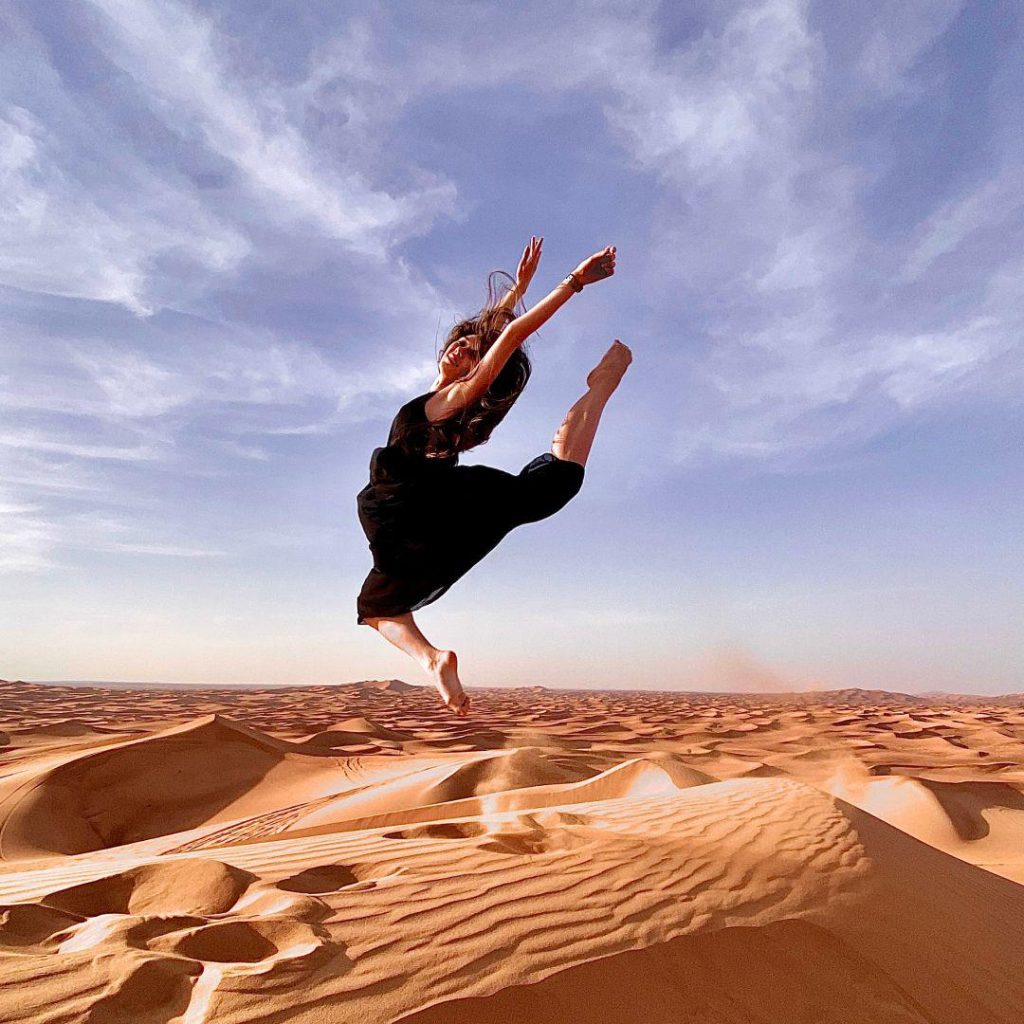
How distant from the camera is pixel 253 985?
1.63 metres

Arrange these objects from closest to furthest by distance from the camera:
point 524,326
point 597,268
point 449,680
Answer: point 524,326 < point 597,268 < point 449,680

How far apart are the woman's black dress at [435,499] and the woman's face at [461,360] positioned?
0.84ft

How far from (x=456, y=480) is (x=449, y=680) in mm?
873

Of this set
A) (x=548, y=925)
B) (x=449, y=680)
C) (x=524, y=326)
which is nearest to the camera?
(x=548, y=925)

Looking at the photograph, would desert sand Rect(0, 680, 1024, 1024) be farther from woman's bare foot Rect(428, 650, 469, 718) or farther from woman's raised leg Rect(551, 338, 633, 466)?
woman's raised leg Rect(551, 338, 633, 466)

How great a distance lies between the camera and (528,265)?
10.5 feet

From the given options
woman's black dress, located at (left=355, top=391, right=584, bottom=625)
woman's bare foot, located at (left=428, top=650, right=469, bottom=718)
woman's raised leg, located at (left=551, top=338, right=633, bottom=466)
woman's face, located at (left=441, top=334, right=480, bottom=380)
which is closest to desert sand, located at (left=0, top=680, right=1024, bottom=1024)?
woman's bare foot, located at (left=428, top=650, right=469, bottom=718)

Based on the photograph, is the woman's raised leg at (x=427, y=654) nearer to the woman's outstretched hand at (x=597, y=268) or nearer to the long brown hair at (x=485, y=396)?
the long brown hair at (x=485, y=396)

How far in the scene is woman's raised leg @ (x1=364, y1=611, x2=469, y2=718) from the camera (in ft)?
9.54

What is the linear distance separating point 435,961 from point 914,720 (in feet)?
67.7

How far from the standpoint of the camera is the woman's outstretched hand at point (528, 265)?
319 centimetres

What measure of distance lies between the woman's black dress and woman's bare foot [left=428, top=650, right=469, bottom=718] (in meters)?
0.37

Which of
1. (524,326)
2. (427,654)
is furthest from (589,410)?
(427,654)

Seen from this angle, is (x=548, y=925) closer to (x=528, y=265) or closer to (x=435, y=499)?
(x=435, y=499)
